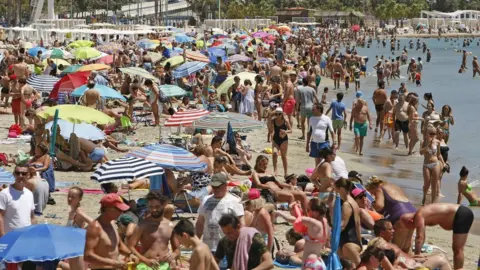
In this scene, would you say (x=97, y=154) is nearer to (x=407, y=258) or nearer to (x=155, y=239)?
(x=407, y=258)

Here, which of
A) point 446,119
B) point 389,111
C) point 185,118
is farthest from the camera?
point 389,111

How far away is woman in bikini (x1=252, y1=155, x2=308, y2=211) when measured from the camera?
10.3m

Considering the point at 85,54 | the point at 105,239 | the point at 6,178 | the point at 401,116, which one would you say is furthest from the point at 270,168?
the point at 85,54

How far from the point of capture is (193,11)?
384 feet

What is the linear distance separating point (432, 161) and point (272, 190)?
365cm

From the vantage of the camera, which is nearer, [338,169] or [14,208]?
[14,208]

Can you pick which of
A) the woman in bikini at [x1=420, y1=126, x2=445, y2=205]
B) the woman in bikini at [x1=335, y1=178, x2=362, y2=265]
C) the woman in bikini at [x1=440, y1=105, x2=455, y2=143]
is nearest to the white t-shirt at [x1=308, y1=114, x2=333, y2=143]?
the woman in bikini at [x1=420, y1=126, x2=445, y2=205]

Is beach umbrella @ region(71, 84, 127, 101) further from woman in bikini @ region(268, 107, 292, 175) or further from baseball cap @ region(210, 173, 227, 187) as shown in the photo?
baseball cap @ region(210, 173, 227, 187)

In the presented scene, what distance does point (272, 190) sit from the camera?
1044cm

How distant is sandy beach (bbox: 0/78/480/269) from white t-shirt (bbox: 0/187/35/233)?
2438 millimetres

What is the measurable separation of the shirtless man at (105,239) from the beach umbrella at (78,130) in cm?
662

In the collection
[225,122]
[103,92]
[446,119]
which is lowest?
[446,119]

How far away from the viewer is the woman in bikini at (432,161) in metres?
13.0

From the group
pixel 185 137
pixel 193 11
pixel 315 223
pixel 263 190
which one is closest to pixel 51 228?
pixel 315 223
